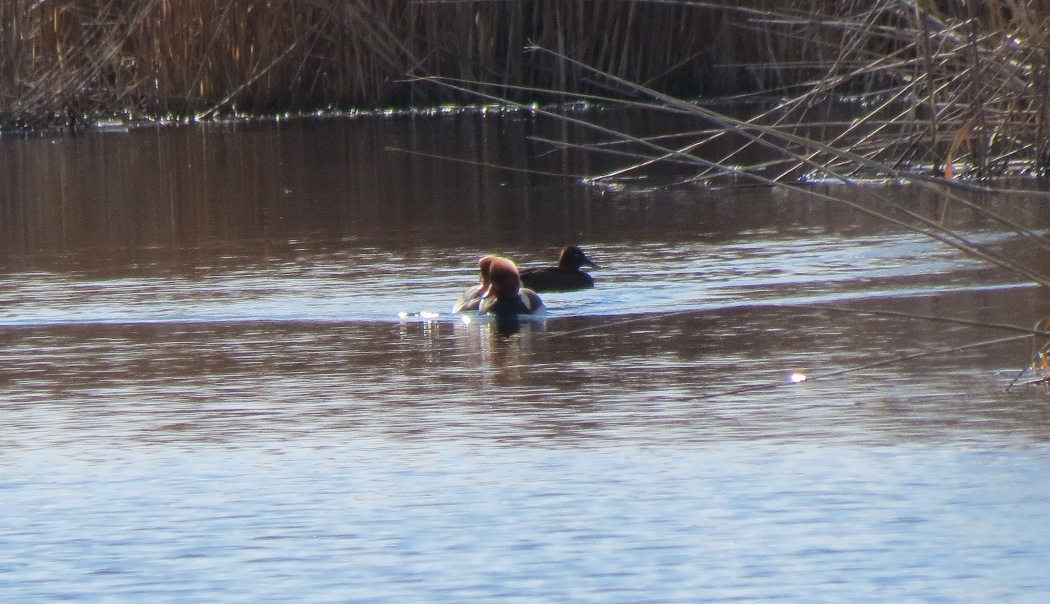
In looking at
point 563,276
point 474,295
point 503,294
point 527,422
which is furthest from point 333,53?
point 527,422

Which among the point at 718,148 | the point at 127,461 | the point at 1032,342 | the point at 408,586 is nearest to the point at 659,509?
the point at 408,586

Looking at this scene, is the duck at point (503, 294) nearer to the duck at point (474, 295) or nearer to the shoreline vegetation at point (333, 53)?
the duck at point (474, 295)

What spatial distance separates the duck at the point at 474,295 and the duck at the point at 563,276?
471 mm

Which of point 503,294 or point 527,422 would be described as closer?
point 527,422

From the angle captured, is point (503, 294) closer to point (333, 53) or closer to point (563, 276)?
point (563, 276)

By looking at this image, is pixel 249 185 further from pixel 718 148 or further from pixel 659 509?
pixel 659 509

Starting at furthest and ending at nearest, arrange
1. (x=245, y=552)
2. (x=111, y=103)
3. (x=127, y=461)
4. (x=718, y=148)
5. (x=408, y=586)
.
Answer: (x=111, y=103)
(x=718, y=148)
(x=127, y=461)
(x=245, y=552)
(x=408, y=586)

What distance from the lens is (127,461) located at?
489 centimetres

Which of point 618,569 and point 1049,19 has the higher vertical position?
point 1049,19

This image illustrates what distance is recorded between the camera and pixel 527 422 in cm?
522

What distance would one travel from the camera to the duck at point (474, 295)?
26.0ft

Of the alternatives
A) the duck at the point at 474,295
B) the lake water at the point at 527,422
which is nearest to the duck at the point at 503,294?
the duck at the point at 474,295

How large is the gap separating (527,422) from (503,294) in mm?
2512

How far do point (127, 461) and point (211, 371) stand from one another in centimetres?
149
